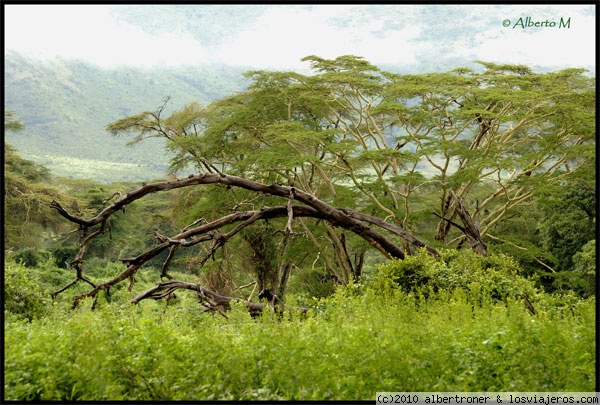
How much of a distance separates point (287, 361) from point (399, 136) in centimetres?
1328

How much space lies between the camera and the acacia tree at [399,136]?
16.2 metres

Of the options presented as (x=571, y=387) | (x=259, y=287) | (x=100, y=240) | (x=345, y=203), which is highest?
(x=571, y=387)

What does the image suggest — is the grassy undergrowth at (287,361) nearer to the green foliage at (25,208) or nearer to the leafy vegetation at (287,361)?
the leafy vegetation at (287,361)

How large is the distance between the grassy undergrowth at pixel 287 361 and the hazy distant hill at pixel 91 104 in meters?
77.0

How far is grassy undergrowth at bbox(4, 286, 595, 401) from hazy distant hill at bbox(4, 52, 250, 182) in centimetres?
7701

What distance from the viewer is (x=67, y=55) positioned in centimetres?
12712

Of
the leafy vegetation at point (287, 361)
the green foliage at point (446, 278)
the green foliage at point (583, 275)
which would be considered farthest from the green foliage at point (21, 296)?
the green foliage at point (583, 275)

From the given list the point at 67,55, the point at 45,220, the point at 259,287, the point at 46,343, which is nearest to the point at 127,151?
the point at 67,55

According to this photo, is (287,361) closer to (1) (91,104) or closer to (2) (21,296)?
(2) (21,296)

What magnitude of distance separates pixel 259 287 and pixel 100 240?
16.8 m

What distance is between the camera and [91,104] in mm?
111000

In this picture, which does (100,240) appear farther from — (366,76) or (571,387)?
(571,387)

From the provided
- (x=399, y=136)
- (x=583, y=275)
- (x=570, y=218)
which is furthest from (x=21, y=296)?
(x=570, y=218)

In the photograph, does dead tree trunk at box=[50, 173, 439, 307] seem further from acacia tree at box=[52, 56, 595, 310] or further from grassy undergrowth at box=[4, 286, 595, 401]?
acacia tree at box=[52, 56, 595, 310]
